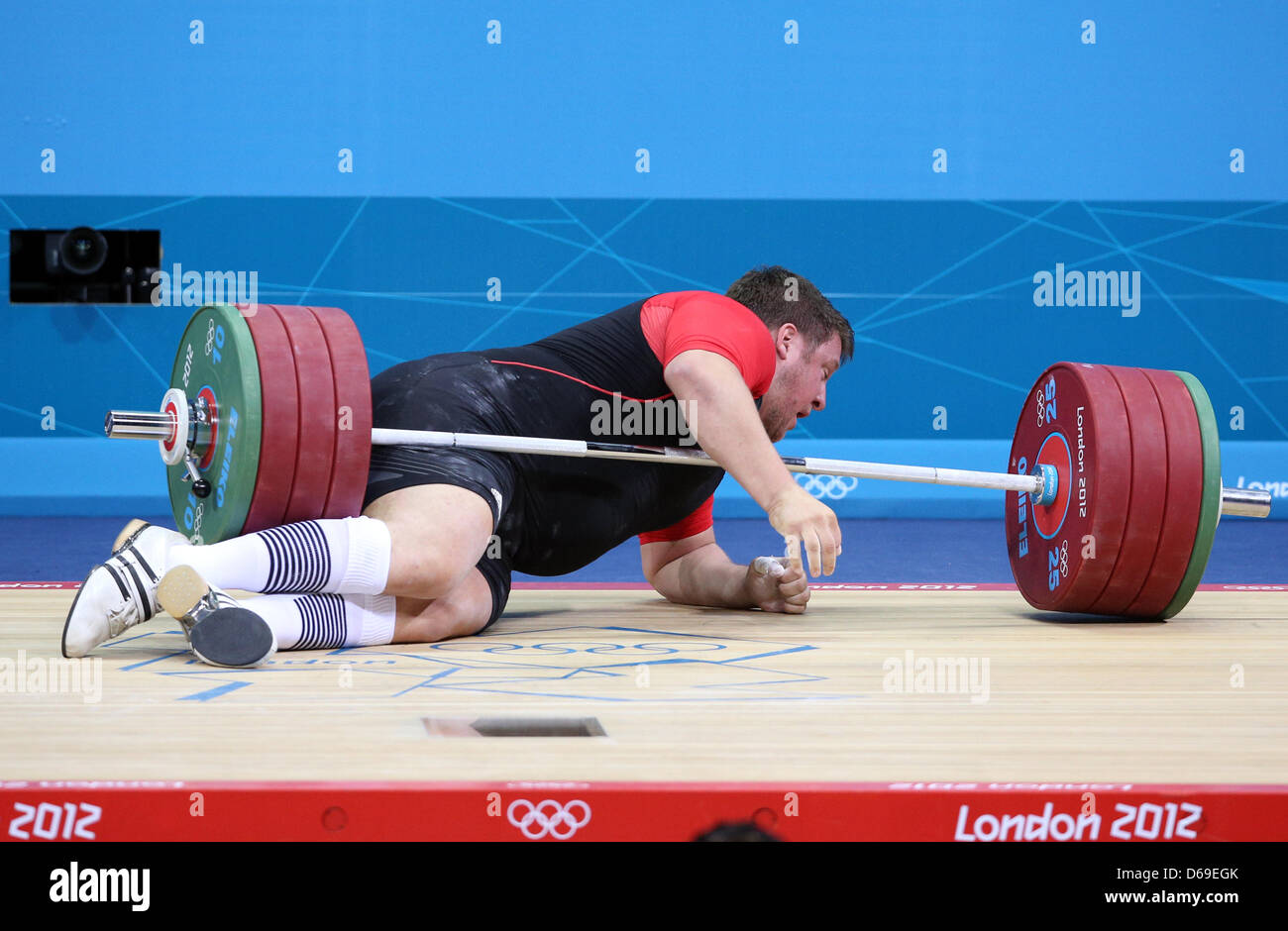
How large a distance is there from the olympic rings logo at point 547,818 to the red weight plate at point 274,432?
841mm

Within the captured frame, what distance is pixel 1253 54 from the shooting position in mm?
5484

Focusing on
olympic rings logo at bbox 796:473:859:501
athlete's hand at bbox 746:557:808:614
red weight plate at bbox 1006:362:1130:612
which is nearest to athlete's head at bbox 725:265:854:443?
athlete's hand at bbox 746:557:808:614

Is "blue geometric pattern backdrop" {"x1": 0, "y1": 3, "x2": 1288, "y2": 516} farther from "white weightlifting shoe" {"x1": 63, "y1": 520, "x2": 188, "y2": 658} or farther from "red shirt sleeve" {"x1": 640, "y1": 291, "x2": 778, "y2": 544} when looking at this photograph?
"white weightlifting shoe" {"x1": 63, "y1": 520, "x2": 188, "y2": 658}

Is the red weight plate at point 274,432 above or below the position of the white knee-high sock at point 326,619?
above

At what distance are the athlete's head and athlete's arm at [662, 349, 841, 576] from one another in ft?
0.90

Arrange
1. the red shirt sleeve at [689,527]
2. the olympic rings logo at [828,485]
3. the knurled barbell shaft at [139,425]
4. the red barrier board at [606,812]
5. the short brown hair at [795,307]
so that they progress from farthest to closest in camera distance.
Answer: the olympic rings logo at [828,485]
the red shirt sleeve at [689,527]
the short brown hair at [795,307]
the knurled barbell shaft at [139,425]
the red barrier board at [606,812]

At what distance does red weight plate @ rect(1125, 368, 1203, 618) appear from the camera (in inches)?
81.9

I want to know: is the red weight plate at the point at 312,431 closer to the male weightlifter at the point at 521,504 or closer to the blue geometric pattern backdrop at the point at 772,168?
the male weightlifter at the point at 521,504

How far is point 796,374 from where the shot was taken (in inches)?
86.6

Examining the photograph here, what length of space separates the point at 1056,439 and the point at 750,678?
895mm

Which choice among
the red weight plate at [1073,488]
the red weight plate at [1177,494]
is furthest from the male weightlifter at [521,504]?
the red weight plate at [1177,494]

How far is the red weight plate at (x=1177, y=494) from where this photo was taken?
208 cm
